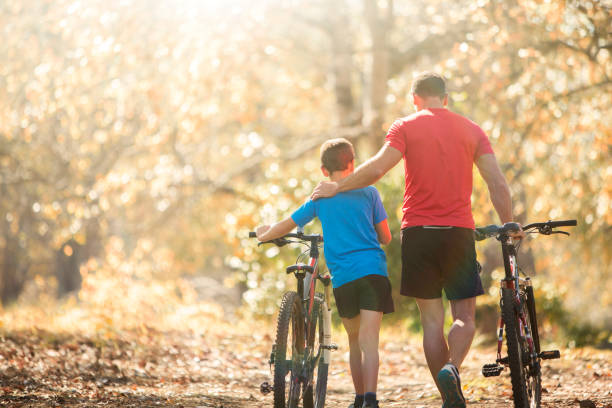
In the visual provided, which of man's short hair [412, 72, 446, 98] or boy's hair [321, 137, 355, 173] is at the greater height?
man's short hair [412, 72, 446, 98]

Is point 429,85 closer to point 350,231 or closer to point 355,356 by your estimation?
point 350,231

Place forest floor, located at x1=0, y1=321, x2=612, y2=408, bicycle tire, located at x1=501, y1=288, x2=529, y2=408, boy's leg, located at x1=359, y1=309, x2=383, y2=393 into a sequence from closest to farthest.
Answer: bicycle tire, located at x1=501, y1=288, x2=529, y2=408
boy's leg, located at x1=359, y1=309, x2=383, y2=393
forest floor, located at x1=0, y1=321, x2=612, y2=408

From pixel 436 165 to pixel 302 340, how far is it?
1.36 m

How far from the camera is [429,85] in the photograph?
480 centimetres

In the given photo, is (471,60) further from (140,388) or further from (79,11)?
(140,388)

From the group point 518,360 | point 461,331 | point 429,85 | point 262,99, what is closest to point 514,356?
point 518,360

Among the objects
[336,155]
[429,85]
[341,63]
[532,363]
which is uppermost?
[341,63]

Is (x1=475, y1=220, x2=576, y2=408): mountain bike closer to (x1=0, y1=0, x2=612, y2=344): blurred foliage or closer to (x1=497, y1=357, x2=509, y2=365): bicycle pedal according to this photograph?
(x1=497, y1=357, x2=509, y2=365): bicycle pedal

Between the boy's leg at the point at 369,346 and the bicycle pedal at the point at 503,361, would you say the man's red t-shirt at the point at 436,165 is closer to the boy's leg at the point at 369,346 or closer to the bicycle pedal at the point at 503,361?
the boy's leg at the point at 369,346

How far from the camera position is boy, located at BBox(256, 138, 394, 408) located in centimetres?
479

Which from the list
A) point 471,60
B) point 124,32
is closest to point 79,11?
point 124,32

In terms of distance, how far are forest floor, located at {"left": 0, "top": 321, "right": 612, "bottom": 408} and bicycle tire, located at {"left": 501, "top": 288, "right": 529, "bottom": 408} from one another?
1.46 meters

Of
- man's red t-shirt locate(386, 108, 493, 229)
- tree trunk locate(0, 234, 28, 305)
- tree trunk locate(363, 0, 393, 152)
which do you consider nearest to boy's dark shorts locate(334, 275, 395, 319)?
man's red t-shirt locate(386, 108, 493, 229)

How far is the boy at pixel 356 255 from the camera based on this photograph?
4785 millimetres
